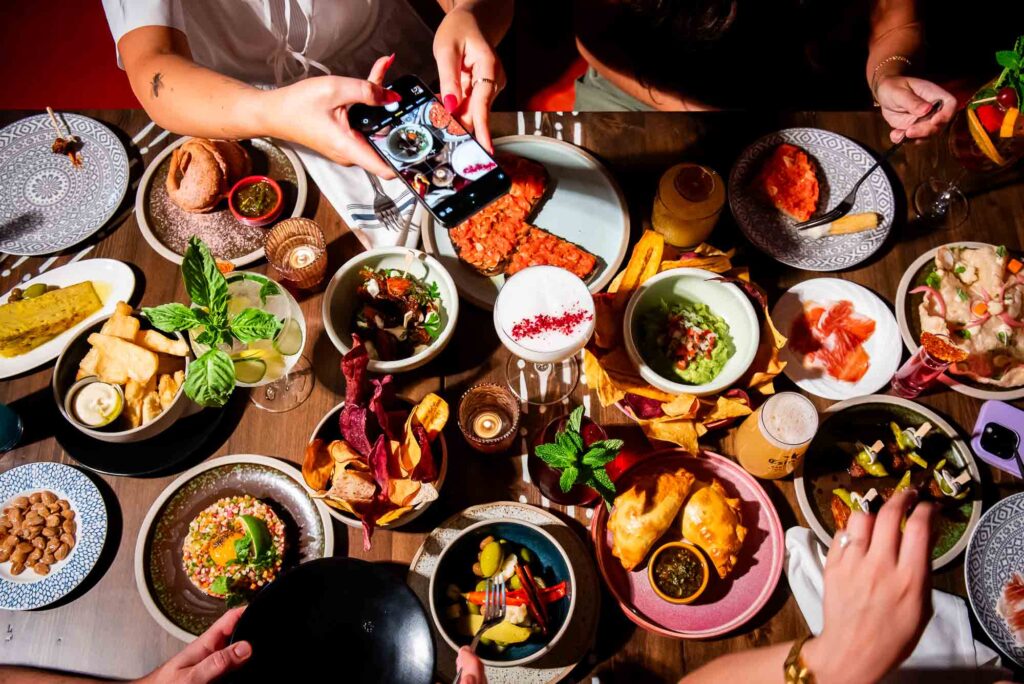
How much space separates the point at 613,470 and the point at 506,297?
0.50m

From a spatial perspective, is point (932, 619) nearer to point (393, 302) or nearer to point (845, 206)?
point (845, 206)

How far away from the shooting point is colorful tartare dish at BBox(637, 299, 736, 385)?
1461 millimetres

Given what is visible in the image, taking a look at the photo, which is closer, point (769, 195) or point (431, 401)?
point (431, 401)

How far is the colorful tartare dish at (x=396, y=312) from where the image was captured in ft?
4.94

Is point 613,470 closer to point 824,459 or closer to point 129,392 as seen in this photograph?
point 824,459

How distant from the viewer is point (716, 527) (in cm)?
133

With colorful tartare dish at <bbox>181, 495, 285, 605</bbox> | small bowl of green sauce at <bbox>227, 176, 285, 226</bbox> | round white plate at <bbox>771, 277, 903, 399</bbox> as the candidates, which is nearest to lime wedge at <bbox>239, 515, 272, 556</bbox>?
colorful tartare dish at <bbox>181, 495, 285, 605</bbox>

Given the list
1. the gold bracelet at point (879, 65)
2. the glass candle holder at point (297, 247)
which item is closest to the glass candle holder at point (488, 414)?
the glass candle holder at point (297, 247)

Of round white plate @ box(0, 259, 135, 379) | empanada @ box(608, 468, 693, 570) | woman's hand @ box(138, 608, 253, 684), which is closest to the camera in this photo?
woman's hand @ box(138, 608, 253, 684)

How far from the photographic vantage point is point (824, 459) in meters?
1.47

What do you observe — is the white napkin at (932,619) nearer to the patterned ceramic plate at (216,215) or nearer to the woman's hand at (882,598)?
the woman's hand at (882,598)

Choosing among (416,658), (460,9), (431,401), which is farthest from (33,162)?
(416,658)

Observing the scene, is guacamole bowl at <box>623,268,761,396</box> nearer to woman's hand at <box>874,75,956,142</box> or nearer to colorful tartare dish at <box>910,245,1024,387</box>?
colorful tartare dish at <box>910,245,1024,387</box>

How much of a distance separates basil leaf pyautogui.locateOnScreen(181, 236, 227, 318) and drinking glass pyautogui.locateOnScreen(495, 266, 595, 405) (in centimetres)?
61
